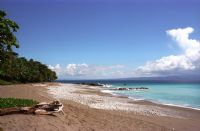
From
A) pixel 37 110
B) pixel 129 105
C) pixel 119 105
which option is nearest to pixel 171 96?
pixel 129 105

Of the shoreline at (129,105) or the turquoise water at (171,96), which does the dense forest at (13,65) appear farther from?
the turquoise water at (171,96)

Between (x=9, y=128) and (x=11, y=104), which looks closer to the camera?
(x=9, y=128)

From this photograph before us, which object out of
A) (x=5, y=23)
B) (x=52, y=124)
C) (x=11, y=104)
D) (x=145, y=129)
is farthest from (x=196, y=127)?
(x=5, y=23)

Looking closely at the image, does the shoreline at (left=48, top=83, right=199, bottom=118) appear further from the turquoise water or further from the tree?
the tree

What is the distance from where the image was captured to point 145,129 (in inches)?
595

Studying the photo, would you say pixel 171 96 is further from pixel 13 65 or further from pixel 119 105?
pixel 13 65

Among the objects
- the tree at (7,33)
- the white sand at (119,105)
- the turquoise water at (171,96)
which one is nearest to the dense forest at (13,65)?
the tree at (7,33)

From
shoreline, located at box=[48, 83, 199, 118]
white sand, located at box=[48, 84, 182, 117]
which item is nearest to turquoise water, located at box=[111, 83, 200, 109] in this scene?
shoreline, located at box=[48, 83, 199, 118]

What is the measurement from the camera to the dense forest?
44.5ft

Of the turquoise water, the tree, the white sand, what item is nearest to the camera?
the tree

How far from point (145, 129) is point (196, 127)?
165 inches

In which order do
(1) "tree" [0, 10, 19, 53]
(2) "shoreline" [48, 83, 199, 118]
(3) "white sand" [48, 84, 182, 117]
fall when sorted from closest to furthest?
(1) "tree" [0, 10, 19, 53] → (3) "white sand" [48, 84, 182, 117] → (2) "shoreline" [48, 83, 199, 118]

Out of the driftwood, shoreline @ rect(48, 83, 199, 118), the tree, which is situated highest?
the tree

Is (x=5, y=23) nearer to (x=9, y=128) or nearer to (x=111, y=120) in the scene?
(x=9, y=128)
